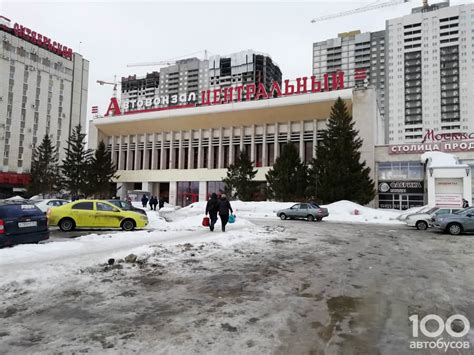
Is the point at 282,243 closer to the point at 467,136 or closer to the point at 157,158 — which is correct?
the point at 467,136

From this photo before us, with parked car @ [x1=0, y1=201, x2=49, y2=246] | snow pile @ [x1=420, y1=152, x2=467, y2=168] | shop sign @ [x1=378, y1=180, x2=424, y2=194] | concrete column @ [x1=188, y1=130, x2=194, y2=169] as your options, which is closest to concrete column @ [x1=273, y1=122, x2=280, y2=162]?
concrete column @ [x1=188, y1=130, x2=194, y2=169]

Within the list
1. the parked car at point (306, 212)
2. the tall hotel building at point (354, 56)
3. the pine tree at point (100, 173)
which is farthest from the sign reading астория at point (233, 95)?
the tall hotel building at point (354, 56)

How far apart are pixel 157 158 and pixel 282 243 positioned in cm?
4816

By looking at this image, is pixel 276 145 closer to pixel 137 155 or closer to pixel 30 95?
pixel 137 155

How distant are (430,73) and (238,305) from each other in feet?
422

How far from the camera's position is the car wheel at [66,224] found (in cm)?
1453

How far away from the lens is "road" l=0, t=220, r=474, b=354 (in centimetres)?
373

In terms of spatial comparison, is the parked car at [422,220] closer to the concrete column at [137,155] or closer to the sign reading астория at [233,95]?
the sign reading астория at [233,95]

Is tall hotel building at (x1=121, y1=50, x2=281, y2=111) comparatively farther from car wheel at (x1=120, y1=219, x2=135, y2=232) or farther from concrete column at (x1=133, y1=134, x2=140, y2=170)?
car wheel at (x1=120, y1=219, x2=135, y2=232)

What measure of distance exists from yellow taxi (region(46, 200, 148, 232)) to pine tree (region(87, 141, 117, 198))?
39.4 m

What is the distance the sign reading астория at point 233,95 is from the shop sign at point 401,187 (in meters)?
13.7

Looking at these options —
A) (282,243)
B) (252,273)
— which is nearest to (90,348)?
(252,273)

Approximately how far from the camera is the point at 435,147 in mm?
37344

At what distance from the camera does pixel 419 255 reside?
985 centimetres
